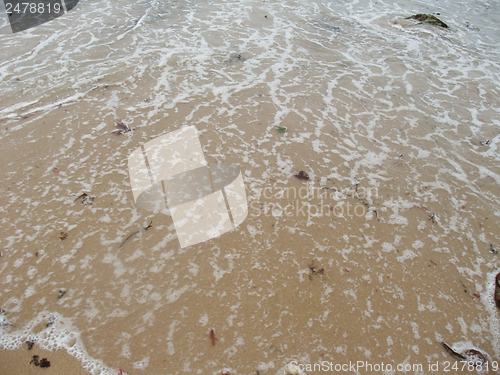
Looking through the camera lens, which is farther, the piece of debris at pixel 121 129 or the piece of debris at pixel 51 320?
the piece of debris at pixel 121 129

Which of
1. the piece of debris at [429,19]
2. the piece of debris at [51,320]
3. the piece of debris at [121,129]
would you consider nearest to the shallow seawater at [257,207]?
the piece of debris at [51,320]

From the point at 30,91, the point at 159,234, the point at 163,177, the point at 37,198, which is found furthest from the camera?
the point at 30,91

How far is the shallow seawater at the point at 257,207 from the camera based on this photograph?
242cm

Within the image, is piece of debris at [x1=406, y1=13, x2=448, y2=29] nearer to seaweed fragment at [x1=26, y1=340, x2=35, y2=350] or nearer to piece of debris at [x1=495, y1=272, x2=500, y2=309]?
piece of debris at [x1=495, y1=272, x2=500, y2=309]

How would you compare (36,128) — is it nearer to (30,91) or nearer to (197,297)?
(30,91)

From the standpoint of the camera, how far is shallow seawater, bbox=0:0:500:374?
242 centimetres

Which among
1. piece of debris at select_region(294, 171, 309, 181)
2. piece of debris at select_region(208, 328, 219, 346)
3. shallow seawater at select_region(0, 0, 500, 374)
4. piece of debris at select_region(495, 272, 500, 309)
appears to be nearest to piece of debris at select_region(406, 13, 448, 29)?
shallow seawater at select_region(0, 0, 500, 374)

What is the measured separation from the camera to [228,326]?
2455 millimetres

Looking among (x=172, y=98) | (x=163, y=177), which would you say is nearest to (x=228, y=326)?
(x=163, y=177)

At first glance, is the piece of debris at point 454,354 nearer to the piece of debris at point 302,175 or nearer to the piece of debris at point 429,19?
the piece of debris at point 302,175

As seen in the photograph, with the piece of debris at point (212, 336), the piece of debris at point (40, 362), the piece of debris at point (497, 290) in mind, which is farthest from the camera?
the piece of debris at point (497, 290)

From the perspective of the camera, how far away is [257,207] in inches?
132

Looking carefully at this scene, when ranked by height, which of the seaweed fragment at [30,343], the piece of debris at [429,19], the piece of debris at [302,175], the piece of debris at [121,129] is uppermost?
the piece of debris at [429,19]

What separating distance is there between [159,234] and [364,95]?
4192mm
